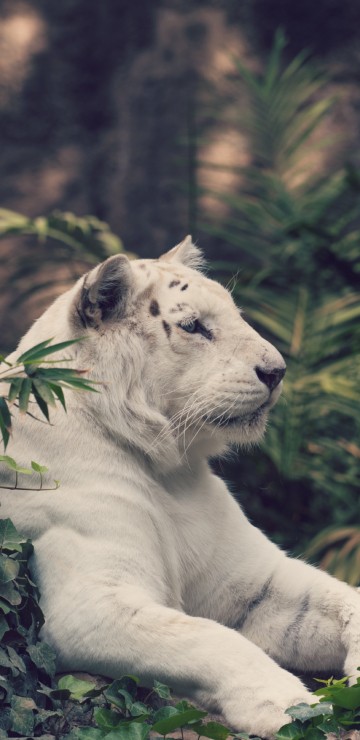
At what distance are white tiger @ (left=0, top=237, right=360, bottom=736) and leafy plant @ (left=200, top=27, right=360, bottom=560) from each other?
197 centimetres

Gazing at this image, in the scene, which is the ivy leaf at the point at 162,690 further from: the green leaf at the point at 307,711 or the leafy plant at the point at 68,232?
the leafy plant at the point at 68,232

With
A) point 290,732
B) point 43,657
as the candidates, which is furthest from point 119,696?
point 290,732

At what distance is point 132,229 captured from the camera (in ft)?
26.8

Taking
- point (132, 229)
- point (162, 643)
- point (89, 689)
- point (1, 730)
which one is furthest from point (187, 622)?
point (132, 229)

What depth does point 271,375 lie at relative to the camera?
3.37m

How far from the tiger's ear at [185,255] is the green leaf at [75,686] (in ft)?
5.53

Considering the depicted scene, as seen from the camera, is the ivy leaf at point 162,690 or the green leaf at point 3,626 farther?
the green leaf at point 3,626

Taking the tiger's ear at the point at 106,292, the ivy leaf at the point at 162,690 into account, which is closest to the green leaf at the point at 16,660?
the ivy leaf at the point at 162,690

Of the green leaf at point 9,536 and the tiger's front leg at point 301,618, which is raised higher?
the green leaf at point 9,536

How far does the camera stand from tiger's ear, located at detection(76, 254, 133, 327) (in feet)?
11.2

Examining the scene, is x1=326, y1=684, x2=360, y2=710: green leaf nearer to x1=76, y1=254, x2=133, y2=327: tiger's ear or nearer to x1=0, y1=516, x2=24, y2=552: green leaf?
x1=0, y1=516, x2=24, y2=552: green leaf

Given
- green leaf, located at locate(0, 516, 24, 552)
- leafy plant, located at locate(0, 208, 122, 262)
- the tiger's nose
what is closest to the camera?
green leaf, located at locate(0, 516, 24, 552)

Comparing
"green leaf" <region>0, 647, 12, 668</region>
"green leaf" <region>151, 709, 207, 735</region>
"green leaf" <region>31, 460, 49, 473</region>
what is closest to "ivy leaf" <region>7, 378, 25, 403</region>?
"green leaf" <region>31, 460, 49, 473</region>

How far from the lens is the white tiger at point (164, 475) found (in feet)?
10.1
